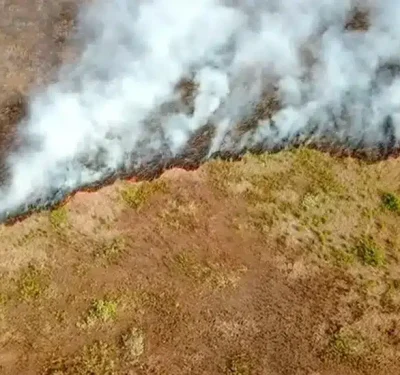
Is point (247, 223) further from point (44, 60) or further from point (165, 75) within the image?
point (44, 60)

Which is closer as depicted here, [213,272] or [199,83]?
[213,272]

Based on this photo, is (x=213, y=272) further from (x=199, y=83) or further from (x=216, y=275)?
(x=199, y=83)

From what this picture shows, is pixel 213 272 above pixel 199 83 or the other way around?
the other way around

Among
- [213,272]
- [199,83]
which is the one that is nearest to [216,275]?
[213,272]

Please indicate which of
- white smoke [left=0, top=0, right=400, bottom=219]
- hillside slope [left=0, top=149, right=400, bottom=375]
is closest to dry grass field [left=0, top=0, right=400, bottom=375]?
hillside slope [left=0, top=149, right=400, bottom=375]

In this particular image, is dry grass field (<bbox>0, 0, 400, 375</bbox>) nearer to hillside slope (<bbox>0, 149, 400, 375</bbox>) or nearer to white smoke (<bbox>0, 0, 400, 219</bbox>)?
hillside slope (<bbox>0, 149, 400, 375</bbox>)

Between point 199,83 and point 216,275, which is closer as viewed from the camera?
point 216,275

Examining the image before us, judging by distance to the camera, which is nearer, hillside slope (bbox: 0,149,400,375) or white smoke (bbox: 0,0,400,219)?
hillside slope (bbox: 0,149,400,375)
